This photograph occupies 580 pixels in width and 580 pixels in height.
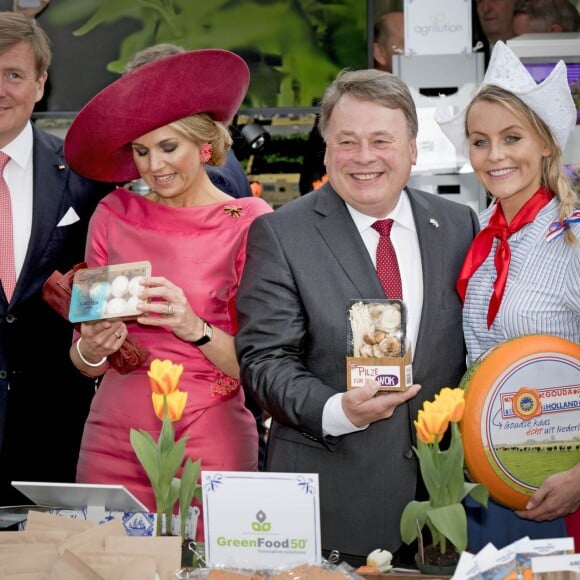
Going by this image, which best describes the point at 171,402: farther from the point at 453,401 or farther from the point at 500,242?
the point at 500,242

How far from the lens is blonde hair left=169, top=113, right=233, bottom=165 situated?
2877 mm

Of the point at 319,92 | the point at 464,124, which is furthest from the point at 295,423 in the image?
the point at 319,92

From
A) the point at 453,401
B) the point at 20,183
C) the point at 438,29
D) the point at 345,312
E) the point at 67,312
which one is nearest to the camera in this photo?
the point at 453,401

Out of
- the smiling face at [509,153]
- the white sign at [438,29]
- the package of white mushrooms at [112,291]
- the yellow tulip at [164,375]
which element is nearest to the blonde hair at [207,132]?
the package of white mushrooms at [112,291]

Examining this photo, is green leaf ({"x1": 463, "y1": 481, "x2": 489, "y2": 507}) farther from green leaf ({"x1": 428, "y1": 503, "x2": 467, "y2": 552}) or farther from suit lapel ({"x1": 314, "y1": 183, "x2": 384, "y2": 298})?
suit lapel ({"x1": 314, "y1": 183, "x2": 384, "y2": 298})

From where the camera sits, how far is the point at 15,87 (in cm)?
325

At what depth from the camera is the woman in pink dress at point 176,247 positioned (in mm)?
2826

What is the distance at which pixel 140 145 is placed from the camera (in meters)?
2.88

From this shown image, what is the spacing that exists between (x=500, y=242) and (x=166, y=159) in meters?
0.91

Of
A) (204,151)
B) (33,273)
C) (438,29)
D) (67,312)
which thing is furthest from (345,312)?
(438,29)

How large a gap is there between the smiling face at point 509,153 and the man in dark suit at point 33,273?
132 centimetres

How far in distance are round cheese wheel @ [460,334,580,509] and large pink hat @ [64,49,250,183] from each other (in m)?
1.06

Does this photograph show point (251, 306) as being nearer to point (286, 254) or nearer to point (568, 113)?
point (286, 254)

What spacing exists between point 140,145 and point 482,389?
1.16 meters
